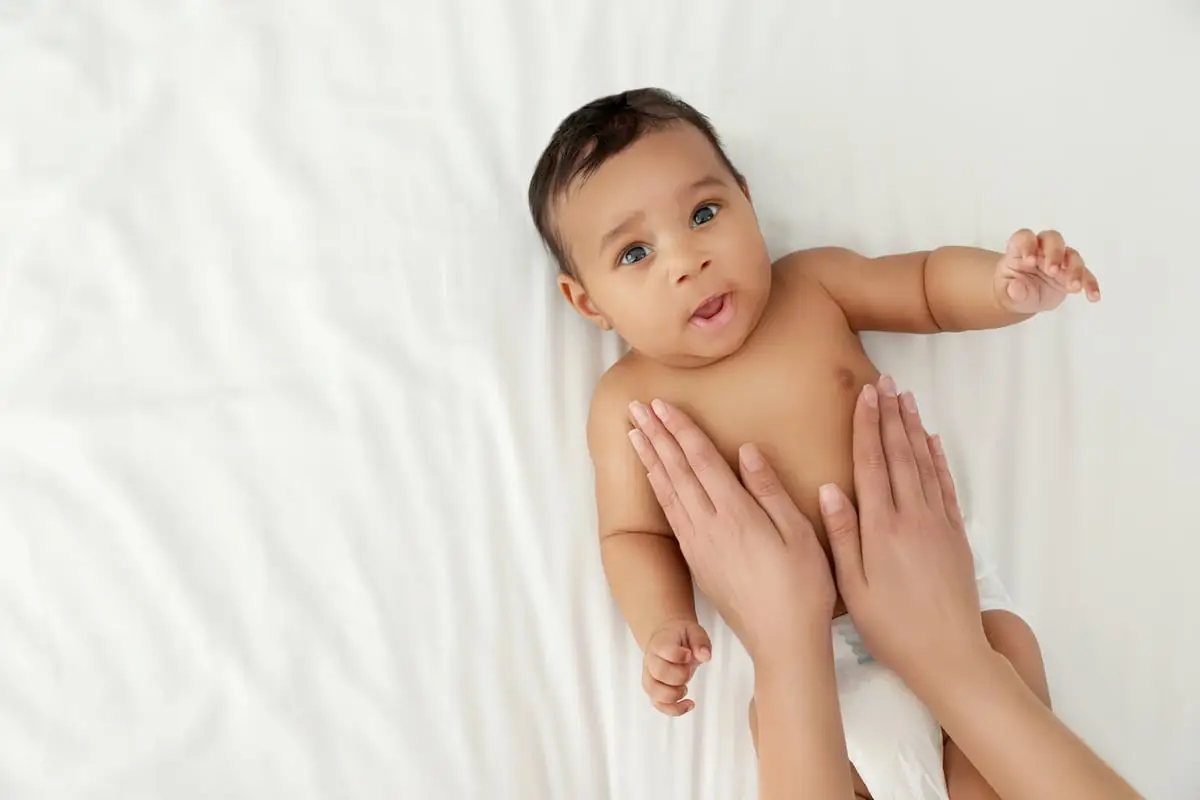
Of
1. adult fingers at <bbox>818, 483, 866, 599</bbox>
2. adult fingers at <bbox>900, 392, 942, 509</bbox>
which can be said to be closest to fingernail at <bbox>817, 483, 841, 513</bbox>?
adult fingers at <bbox>818, 483, 866, 599</bbox>

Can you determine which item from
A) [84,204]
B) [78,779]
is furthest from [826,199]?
[78,779]

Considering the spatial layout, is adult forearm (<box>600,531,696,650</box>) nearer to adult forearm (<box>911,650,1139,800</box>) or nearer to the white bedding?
the white bedding

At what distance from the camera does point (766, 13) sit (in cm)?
135

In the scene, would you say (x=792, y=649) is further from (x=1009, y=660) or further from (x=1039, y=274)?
(x=1039, y=274)

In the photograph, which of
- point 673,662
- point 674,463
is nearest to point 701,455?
point 674,463

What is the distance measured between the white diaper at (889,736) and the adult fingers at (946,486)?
179 millimetres

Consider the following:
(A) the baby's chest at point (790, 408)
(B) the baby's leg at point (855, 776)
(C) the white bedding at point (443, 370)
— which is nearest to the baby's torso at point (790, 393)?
(A) the baby's chest at point (790, 408)

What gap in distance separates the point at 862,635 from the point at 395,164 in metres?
Answer: 0.76

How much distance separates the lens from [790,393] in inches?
45.6

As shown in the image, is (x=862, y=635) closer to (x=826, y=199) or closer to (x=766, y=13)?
(x=826, y=199)

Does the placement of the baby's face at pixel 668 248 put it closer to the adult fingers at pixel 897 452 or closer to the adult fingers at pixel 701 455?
the adult fingers at pixel 701 455

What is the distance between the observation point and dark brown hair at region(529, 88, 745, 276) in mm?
1122

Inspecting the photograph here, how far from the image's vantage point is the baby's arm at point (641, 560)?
1000mm

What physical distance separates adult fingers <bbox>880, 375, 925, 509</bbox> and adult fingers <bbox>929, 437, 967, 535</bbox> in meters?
0.04
